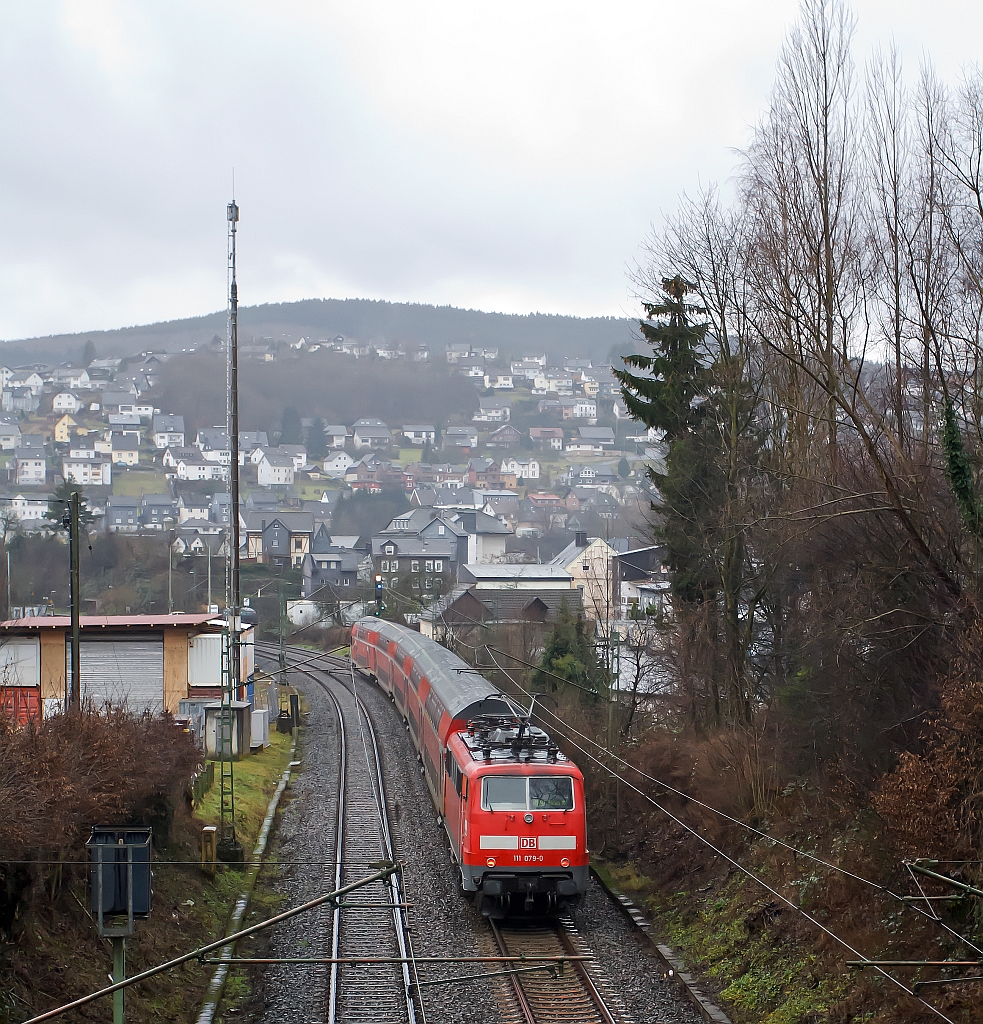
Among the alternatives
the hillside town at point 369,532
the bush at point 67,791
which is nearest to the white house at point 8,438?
the hillside town at point 369,532

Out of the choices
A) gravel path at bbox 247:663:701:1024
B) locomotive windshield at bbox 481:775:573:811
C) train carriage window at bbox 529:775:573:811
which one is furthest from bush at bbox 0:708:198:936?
train carriage window at bbox 529:775:573:811

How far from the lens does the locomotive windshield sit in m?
15.6

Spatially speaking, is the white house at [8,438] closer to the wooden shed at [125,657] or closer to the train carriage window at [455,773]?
the wooden shed at [125,657]

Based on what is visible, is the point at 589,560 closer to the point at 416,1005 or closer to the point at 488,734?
Result: the point at 488,734

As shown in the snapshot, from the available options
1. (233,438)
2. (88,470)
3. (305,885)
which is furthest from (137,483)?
(305,885)

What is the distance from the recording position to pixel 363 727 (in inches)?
1423

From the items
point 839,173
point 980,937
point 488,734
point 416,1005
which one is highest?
point 839,173

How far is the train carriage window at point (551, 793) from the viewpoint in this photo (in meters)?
15.6

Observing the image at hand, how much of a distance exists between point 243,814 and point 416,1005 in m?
10.7

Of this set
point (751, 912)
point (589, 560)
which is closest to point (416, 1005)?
point (751, 912)

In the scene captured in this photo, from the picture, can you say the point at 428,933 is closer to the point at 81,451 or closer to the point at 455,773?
the point at 455,773

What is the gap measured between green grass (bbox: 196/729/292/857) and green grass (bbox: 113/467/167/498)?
444ft

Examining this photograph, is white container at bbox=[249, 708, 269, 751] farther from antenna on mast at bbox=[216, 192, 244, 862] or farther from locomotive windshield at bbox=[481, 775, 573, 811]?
locomotive windshield at bbox=[481, 775, 573, 811]

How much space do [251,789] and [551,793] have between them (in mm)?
12367
